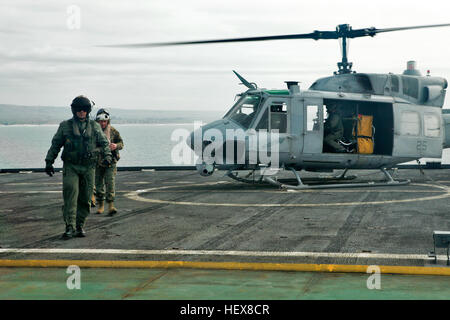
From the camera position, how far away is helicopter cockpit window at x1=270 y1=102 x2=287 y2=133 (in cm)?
1603

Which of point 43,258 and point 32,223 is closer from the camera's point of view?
point 43,258

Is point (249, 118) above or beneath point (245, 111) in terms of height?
beneath

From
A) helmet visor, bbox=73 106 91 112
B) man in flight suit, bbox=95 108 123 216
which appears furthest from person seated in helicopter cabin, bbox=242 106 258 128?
helmet visor, bbox=73 106 91 112

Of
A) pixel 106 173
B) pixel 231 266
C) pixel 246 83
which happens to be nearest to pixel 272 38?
pixel 246 83

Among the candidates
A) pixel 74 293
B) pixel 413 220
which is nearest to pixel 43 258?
pixel 74 293

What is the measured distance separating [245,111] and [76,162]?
24.5 feet

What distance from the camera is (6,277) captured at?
22.2ft

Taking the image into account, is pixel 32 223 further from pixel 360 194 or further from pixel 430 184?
pixel 430 184

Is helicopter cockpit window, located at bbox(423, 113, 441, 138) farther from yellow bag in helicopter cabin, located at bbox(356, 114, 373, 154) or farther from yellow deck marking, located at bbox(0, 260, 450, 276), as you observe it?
yellow deck marking, located at bbox(0, 260, 450, 276)

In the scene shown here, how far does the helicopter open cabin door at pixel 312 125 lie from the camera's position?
1630cm

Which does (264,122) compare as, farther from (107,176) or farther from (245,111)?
(107,176)

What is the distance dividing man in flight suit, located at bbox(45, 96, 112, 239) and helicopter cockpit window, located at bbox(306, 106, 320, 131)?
819 cm

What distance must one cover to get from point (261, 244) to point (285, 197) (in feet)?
19.6

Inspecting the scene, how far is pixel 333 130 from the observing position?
17.3 metres
